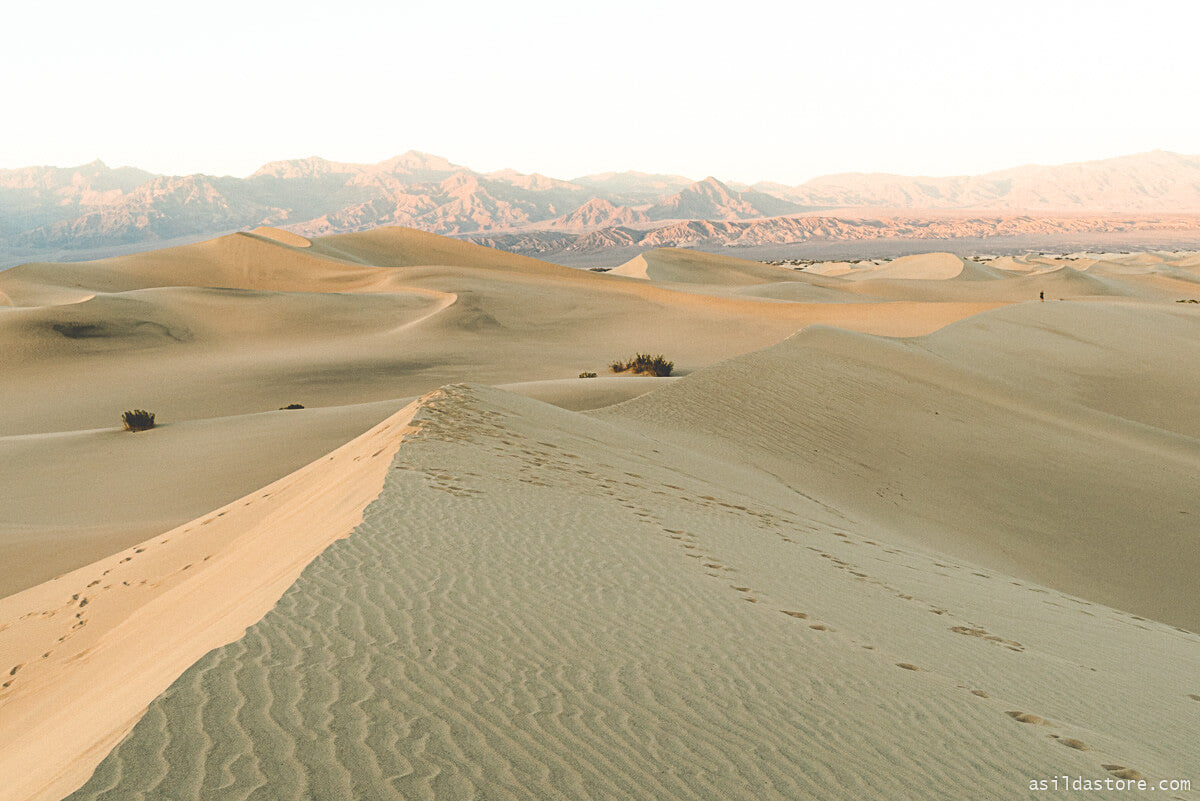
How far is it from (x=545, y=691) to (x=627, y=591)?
65.9 inches

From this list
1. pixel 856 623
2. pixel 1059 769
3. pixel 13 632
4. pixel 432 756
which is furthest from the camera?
pixel 13 632

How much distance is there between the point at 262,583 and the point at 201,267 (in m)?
55.6

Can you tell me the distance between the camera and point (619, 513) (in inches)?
295

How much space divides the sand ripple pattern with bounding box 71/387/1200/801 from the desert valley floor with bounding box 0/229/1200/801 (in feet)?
0.06

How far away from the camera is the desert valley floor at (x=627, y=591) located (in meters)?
3.42

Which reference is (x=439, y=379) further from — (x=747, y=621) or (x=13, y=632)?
(x=747, y=621)

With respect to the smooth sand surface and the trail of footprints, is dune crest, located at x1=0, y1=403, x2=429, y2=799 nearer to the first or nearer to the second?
the trail of footprints

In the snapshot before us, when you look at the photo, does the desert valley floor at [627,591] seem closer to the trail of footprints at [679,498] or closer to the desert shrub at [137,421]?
the trail of footprints at [679,498]

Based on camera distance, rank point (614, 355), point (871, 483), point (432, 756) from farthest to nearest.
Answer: point (614, 355), point (871, 483), point (432, 756)

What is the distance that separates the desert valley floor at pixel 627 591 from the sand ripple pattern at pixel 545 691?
0.06 feet

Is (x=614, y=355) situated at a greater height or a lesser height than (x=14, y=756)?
lesser

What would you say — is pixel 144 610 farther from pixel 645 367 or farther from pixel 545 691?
pixel 645 367

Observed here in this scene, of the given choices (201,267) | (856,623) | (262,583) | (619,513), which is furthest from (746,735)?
(201,267)

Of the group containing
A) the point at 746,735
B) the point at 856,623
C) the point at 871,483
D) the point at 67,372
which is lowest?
the point at 67,372
